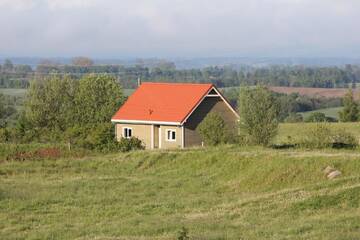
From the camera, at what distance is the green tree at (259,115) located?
3475cm

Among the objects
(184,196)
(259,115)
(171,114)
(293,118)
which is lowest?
(293,118)

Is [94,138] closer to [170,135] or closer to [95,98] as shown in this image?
[170,135]

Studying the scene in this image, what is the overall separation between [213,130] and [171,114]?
4.88 meters

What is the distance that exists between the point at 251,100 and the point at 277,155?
8.03m

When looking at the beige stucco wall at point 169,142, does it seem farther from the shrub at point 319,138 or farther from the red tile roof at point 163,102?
the shrub at point 319,138

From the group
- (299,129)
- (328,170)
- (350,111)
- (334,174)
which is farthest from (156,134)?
(350,111)

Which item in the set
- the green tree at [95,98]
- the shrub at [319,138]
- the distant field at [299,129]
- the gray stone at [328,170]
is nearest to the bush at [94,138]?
the green tree at [95,98]

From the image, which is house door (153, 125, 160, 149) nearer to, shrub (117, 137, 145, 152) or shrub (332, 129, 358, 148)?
shrub (117, 137, 145, 152)

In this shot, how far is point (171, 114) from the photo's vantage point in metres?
41.6

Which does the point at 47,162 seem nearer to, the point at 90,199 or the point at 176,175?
the point at 176,175

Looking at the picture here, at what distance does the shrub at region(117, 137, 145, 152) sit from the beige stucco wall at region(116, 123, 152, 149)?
5.41 ft

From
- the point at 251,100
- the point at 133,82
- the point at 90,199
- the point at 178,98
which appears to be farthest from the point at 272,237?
the point at 133,82

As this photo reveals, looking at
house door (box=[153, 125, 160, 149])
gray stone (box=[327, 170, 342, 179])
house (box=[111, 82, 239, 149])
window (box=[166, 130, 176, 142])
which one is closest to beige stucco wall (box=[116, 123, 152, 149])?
house (box=[111, 82, 239, 149])

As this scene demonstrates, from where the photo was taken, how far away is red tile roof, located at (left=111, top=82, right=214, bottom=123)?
41469 millimetres
